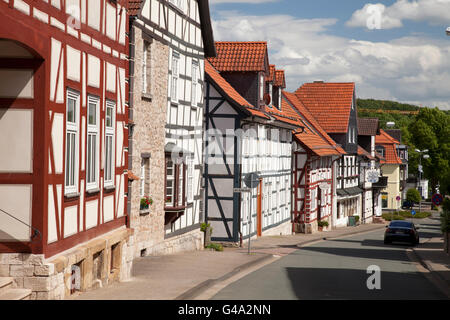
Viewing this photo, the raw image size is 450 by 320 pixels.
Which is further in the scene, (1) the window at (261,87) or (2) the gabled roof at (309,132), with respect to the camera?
(2) the gabled roof at (309,132)

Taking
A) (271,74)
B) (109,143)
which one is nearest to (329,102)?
(271,74)

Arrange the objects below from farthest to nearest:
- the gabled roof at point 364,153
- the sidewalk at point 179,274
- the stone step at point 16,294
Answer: the gabled roof at point 364,153
the sidewalk at point 179,274
the stone step at point 16,294

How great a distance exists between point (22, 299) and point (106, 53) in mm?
5637

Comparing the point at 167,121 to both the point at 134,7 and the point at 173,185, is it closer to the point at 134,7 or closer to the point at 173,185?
the point at 173,185

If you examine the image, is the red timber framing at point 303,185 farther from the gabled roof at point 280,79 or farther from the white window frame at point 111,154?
the white window frame at point 111,154

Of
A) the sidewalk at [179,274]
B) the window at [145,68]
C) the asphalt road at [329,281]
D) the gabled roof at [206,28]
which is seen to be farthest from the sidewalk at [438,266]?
the gabled roof at [206,28]

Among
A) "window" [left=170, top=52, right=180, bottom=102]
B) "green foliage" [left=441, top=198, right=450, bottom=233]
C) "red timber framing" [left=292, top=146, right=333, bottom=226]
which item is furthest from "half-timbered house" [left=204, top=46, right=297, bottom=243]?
"green foliage" [left=441, top=198, right=450, bottom=233]

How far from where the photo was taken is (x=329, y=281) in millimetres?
17047

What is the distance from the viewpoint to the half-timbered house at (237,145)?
2858 cm

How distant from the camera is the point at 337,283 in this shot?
1664cm

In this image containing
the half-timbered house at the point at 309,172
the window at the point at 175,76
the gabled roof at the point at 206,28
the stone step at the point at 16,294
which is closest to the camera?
the stone step at the point at 16,294

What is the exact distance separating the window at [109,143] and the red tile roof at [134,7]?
400 cm

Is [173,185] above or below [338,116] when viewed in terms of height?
below

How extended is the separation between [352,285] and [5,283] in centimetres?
893
